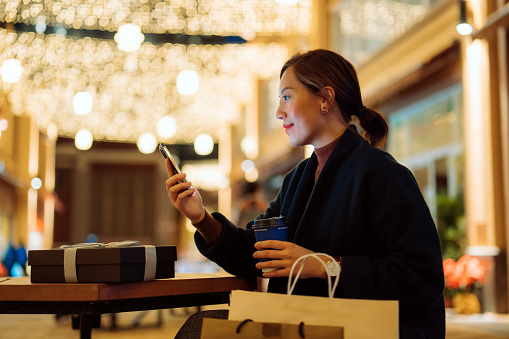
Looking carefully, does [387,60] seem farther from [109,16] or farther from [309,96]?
[309,96]

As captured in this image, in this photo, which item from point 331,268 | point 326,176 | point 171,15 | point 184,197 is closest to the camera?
point 331,268

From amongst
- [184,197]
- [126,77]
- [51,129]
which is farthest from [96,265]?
[51,129]

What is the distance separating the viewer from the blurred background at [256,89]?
20.0 ft

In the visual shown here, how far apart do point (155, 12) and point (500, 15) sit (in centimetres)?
536

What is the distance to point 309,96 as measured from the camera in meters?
1.66

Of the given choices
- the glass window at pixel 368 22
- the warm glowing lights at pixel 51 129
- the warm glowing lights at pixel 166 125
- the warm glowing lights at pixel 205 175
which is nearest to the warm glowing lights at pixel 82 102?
the warm glowing lights at pixel 166 125

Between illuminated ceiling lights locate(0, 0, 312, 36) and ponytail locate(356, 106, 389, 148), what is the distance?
22.6ft

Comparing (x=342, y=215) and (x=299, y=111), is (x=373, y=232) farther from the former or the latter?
(x=299, y=111)

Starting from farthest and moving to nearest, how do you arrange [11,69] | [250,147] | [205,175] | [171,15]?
[205,175] < [250,147] < [171,15] < [11,69]

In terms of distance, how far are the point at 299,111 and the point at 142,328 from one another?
4399mm

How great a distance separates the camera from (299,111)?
5.46 feet

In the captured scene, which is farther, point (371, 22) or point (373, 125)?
point (371, 22)

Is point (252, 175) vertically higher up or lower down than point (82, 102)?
lower down

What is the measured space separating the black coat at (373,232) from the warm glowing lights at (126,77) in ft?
28.8
